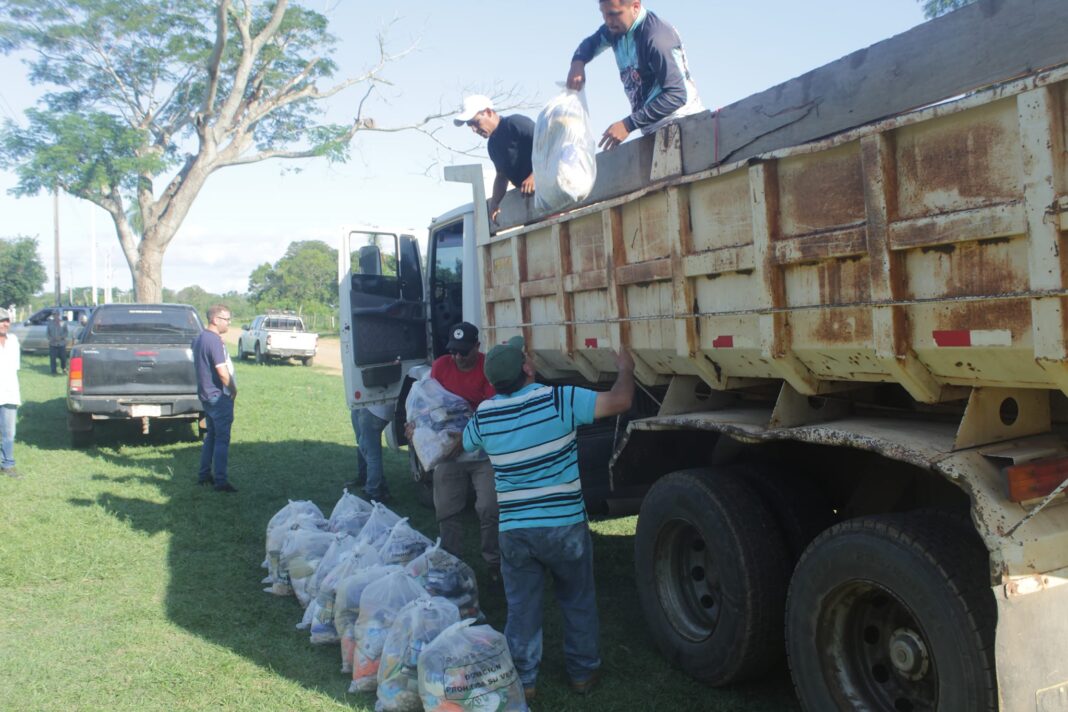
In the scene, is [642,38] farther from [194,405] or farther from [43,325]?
[43,325]

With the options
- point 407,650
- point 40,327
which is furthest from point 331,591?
point 40,327

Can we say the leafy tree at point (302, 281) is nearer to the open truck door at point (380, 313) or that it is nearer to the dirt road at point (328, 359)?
the dirt road at point (328, 359)

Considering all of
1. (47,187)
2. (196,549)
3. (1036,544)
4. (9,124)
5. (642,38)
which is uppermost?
(9,124)

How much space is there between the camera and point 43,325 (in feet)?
85.3

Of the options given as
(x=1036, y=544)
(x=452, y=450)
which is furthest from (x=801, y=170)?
(x=452, y=450)

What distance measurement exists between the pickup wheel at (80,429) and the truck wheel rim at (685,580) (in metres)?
8.24

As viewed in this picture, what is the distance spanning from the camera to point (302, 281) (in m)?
61.4

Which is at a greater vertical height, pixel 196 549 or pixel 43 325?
pixel 43 325

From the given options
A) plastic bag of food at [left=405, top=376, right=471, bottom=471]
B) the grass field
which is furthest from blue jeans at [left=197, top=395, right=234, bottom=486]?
plastic bag of food at [left=405, top=376, right=471, bottom=471]

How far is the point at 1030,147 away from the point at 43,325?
2889cm

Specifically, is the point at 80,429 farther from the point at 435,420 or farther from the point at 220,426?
the point at 435,420

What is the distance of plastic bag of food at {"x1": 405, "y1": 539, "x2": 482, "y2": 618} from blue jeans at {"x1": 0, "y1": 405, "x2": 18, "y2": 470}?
236 inches

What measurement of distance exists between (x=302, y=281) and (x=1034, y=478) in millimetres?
62014

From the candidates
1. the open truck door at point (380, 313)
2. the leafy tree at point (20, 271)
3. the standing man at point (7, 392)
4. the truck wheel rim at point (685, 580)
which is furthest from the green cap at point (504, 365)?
the leafy tree at point (20, 271)
